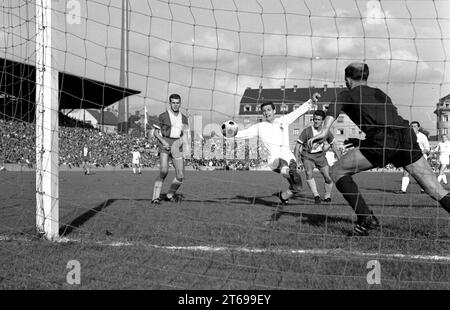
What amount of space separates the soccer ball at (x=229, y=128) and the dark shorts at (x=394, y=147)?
2.20 m

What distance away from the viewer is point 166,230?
6.07 m

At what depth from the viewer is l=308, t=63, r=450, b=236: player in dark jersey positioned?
17.0 ft

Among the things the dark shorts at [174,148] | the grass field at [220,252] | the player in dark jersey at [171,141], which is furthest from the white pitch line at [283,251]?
the dark shorts at [174,148]

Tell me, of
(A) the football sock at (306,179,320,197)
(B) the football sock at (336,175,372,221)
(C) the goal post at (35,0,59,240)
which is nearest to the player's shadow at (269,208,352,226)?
(B) the football sock at (336,175,372,221)

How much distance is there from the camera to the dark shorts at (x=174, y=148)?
9250mm

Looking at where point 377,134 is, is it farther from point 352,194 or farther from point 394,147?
point 352,194

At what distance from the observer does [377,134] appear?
5.24 m

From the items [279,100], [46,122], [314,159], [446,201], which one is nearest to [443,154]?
[314,159]

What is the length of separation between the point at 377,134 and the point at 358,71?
29.4 inches
